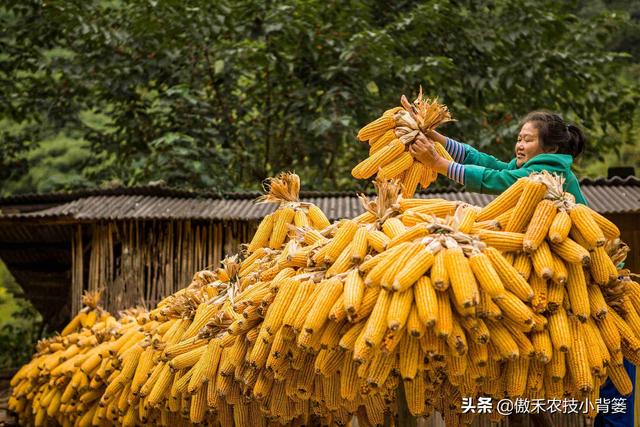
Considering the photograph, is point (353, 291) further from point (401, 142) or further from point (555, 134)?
point (555, 134)

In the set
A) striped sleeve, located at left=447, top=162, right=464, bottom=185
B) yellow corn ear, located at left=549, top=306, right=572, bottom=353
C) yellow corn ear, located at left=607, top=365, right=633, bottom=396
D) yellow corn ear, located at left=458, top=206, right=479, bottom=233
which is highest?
striped sleeve, located at left=447, top=162, right=464, bottom=185

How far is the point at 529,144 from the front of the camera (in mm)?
4066

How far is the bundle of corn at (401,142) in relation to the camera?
4051 mm

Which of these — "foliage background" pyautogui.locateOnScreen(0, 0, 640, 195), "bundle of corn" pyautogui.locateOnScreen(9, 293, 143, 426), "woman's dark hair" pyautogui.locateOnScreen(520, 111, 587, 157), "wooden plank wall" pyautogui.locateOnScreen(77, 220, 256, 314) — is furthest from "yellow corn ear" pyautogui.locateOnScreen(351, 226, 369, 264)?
"foliage background" pyautogui.locateOnScreen(0, 0, 640, 195)

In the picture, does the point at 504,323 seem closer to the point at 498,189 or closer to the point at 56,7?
the point at 498,189

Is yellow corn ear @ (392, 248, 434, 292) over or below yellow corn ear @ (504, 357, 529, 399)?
over

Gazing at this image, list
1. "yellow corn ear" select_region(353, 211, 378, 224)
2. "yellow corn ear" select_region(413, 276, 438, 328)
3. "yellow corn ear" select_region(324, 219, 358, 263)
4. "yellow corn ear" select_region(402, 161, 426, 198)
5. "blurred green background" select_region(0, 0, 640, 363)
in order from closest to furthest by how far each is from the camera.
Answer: "yellow corn ear" select_region(413, 276, 438, 328)
"yellow corn ear" select_region(324, 219, 358, 263)
"yellow corn ear" select_region(353, 211, 378, 224)
"yellow corn ear" select_region(402, 161, 426, 198)
"blurred green background" select_region(0, 0, 640, 363)

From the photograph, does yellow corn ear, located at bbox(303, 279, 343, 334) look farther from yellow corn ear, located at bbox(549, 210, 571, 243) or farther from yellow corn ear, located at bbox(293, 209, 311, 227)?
yellow corn ear, located at bbox(293, 209, 311, 227)

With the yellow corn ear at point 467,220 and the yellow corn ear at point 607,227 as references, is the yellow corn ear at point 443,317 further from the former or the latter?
the yellow corn ear at point 607,227

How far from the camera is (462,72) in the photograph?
1311 centimetres

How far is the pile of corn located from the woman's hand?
1.08 feet

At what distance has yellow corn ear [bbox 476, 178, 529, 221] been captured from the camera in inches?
136

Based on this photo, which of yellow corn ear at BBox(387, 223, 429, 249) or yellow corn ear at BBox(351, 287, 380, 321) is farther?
yellow corn ear at BBox(387, 223, 429, 249)

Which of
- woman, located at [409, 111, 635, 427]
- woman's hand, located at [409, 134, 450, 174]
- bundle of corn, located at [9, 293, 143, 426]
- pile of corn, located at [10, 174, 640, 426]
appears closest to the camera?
pile of corn, located at [10, 174, 640, 426]
